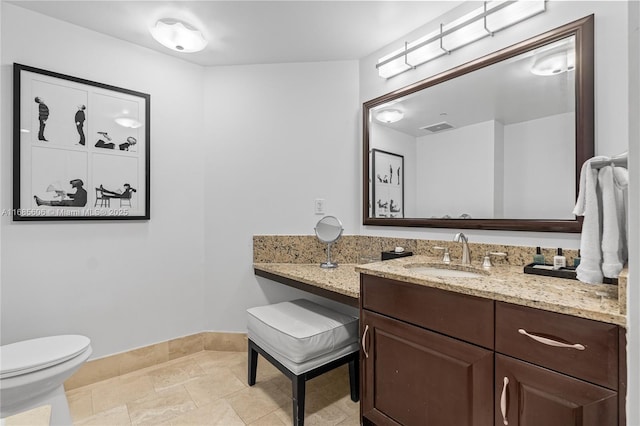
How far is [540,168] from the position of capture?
144cm

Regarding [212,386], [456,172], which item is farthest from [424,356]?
[212,386]

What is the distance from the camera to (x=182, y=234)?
2363 mm

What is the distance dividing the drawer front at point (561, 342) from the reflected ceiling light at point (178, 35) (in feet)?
7.01

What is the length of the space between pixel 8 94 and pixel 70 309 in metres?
1.29

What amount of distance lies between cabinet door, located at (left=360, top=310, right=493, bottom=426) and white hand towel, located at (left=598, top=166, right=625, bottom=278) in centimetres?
46

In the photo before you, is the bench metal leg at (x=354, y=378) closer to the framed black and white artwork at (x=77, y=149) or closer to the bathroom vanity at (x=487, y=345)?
the bathroom vanity at (x=487, y=345)

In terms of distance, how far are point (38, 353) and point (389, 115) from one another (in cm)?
232

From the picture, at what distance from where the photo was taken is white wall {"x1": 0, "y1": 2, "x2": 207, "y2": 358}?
1.76 m

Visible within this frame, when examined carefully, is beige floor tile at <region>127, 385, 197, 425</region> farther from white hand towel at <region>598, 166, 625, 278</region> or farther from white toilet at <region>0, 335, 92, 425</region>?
white hand towel at <region>598, 166, 625, 278</region>

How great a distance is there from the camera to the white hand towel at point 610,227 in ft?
3.09

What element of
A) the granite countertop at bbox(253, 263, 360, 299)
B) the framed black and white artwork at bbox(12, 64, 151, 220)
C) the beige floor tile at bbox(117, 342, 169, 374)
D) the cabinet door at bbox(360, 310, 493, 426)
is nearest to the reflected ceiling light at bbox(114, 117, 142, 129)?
the framed black and white artwork at bbox(12, 64, 151, 220)

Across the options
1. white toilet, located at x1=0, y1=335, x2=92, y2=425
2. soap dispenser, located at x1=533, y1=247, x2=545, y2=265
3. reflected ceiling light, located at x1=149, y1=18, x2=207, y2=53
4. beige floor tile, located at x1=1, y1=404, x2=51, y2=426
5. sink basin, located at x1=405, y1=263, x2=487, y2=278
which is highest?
reflected ceiling light, located at x1=149, y1=18, x2=207, y2=53

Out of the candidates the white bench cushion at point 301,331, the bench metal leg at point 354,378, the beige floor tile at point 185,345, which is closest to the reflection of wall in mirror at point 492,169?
the white bench cushion at point 301,331

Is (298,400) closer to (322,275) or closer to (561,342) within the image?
(322,275)
